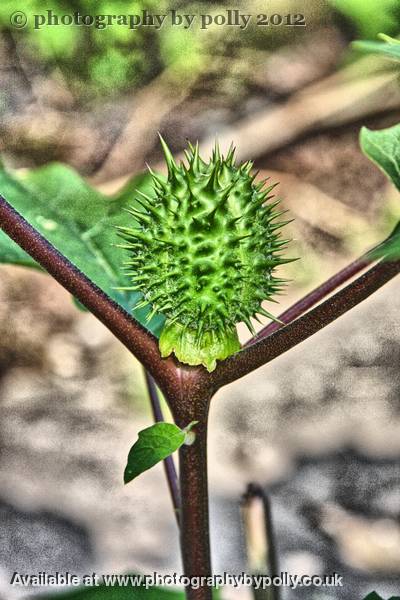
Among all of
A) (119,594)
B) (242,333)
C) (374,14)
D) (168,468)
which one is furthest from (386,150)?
(374,14)

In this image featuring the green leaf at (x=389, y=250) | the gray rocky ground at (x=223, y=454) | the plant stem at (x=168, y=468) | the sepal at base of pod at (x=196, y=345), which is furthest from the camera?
the gray rocky ground at (x=223, y=454)

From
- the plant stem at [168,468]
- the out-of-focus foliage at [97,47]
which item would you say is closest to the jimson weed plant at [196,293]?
the plant stem at [168,468]

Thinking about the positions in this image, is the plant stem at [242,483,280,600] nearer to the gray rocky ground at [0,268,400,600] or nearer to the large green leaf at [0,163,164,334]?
the large green leaf at [0,163,164,334]

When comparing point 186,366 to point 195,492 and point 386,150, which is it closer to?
point 195,492

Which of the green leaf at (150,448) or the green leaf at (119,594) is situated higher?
the green leaf at (150,448)

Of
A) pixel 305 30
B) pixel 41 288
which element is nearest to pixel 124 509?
pixel 41 288

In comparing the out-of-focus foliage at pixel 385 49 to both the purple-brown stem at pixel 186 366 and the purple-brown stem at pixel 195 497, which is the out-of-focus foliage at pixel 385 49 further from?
the purple-brown stem at pixel 195 497

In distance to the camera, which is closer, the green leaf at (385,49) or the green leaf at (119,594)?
the green leaf at (385,49)
